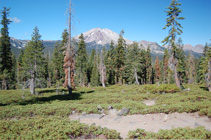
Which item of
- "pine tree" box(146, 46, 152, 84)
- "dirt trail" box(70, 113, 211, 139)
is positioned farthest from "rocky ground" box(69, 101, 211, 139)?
"pine tree" box(146, 46, 152, 84)

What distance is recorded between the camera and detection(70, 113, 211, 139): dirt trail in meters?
8.61

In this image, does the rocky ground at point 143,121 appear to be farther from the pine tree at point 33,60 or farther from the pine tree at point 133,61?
the pine tree at point 133,61

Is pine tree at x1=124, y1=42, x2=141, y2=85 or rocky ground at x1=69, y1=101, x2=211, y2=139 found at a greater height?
pine tree at x1=124, y1=42, x2=141, y2=85

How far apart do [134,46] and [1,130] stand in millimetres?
38911

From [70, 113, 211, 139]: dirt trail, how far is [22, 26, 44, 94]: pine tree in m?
17.8

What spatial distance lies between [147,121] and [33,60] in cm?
2358

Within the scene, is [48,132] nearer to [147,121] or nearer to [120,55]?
[147,121]

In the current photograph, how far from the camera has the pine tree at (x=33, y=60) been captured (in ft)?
84.1

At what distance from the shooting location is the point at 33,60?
26.3 m

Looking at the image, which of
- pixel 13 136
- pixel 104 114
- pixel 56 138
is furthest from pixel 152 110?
pixel 13 136

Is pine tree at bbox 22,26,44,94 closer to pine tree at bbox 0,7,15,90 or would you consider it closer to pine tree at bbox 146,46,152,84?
pine tree at bbox 0,7,15,90

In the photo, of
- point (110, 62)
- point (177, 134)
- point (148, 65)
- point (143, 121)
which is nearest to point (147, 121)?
point (143, 121)

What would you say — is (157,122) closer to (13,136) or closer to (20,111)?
(13,136)

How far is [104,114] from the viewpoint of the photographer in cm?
1177
